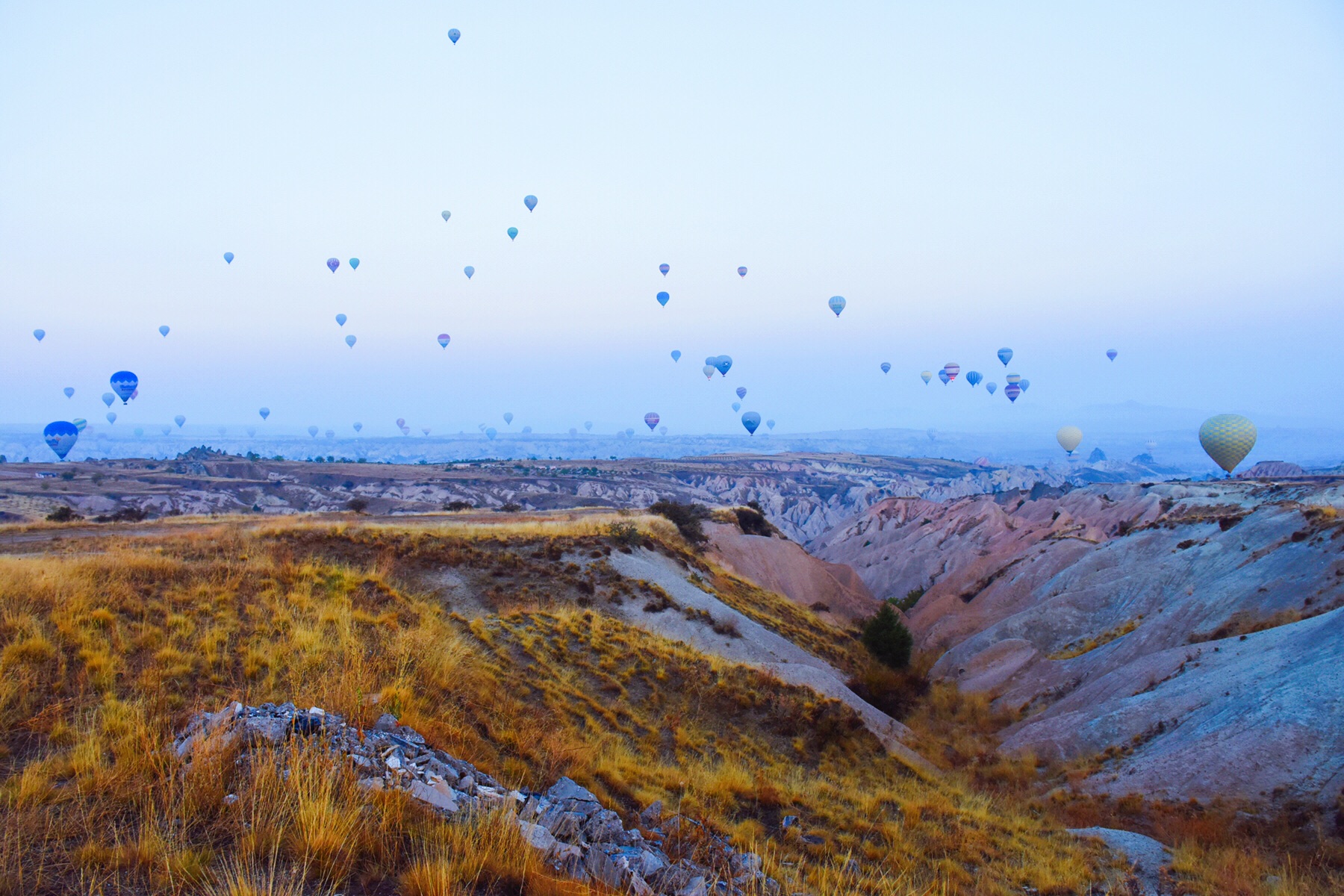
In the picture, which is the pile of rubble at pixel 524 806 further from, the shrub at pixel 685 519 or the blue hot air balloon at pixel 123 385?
the blue hot air balloon at pixel 123 385

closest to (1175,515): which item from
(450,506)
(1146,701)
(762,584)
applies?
(762,584)

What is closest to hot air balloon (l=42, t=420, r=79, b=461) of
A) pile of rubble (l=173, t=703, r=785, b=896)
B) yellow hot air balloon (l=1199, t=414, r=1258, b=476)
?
pile of rubble (l=173, t=703, r=785, b=896)

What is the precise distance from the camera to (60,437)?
80875 millimetres

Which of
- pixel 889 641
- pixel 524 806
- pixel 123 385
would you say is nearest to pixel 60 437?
pixel 123 385

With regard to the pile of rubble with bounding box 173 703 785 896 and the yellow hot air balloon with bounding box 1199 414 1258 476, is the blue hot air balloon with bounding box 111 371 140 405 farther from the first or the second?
the yellow hot air balloon with bounding box 1199 414 1258 476

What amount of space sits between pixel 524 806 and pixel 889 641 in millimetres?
32901

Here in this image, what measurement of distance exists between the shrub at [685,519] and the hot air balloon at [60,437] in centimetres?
7530

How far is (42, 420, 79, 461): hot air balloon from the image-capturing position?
79.7 meters

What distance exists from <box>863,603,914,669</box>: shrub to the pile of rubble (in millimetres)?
30779

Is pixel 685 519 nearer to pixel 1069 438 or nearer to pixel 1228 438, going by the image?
pixel 1228 438

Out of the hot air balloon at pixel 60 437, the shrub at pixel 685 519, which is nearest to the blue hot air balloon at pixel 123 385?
the hot air balloon at pixel 60 437

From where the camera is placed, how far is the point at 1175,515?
1800 inches

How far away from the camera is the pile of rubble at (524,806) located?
5461 mm

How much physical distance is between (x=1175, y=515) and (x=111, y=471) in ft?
401
